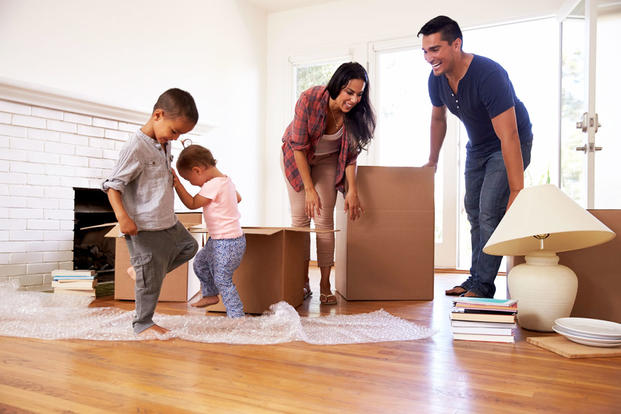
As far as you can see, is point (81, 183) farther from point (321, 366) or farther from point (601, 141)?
point (601, 141)

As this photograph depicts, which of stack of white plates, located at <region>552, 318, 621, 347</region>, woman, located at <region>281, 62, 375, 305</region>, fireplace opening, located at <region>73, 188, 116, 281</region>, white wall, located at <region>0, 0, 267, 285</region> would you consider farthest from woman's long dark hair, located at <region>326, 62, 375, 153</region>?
fireplace opening, located at <region>73, 188, 116, 281</region>

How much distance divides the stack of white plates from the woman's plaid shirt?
113 centimetres

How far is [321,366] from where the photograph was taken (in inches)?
52.2

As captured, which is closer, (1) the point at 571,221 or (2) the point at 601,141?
(1) the point at 571,221

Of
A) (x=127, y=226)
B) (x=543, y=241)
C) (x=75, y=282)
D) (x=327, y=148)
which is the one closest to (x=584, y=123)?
(x=543, y=241)

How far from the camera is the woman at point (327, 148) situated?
2.14m

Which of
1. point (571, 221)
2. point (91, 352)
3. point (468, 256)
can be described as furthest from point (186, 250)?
point (468, 256)

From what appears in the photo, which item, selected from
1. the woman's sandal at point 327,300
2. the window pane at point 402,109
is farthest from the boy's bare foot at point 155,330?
the window pane at point 402,109

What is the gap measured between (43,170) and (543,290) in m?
2.60

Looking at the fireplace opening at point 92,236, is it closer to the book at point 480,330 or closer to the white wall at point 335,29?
the white wall at point 335,29

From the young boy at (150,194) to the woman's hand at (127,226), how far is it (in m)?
0.02

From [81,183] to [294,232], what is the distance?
1.59 m

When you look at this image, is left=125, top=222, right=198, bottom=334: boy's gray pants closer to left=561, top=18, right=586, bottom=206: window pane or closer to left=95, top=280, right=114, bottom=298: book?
left=95, top=280, right=114, bottom=298: book

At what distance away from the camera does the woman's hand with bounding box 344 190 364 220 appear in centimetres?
231
